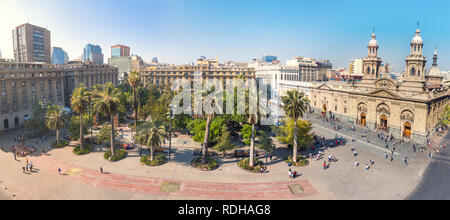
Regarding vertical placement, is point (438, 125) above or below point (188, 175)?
above

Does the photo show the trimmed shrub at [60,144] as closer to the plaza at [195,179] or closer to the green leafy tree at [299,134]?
the plaza at [195,179]

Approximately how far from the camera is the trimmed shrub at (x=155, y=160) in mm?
34938

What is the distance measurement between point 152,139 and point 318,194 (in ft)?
76.3

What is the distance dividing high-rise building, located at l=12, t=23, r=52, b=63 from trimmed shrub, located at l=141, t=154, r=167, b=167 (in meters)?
117

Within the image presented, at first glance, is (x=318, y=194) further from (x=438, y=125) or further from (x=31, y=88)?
(x=31, y=88)

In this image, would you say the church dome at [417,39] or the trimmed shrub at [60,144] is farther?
the church dome at [417,39]

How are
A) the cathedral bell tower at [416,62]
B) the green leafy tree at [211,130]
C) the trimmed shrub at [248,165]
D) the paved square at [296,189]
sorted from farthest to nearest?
1. the cathedral bell tower at [416,62]
2. the green leafy tree at [211,130]
3. the trimmed shrub at [248,165]
4. the paved square at [296,189]

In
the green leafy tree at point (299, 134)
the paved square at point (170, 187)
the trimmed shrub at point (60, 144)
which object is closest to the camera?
the paved square at point (170, 187)

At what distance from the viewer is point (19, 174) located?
104 feet

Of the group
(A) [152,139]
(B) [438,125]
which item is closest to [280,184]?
(A) [152,139]

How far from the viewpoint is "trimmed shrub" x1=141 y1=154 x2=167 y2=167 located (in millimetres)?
34938

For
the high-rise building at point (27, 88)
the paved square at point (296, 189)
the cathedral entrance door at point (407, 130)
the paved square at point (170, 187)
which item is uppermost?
the high-rise building at point (27, 88)

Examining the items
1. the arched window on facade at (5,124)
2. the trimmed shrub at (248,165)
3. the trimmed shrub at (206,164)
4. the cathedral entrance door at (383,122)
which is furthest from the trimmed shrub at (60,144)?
the cathedral entrance door at (383,122)

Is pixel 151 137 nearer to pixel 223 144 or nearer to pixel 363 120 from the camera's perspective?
pixel 223 144
